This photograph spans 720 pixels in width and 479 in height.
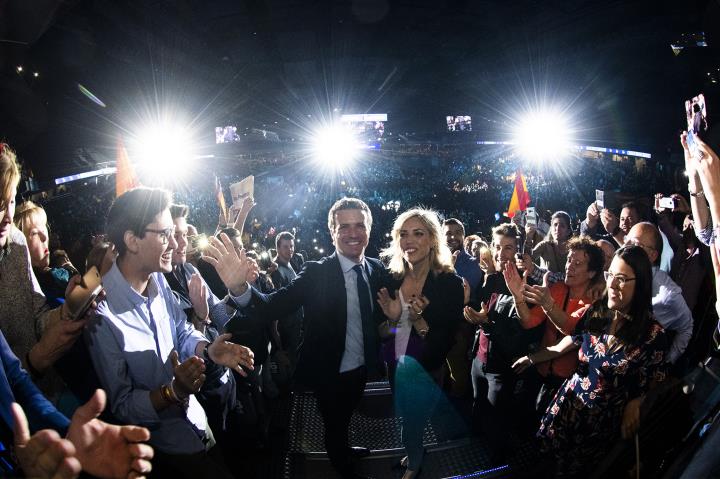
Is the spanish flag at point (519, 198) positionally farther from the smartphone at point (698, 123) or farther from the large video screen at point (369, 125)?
the large video screen at point (369, 125)

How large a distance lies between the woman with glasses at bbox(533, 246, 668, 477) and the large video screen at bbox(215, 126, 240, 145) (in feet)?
69.7

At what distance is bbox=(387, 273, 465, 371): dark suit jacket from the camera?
2.90 m

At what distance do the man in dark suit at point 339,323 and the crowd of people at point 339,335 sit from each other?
10 millimetres

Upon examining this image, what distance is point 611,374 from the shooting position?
7.27 feet

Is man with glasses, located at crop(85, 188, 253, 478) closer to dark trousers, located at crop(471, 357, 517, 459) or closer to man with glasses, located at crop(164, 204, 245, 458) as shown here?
man with glasses, located at crop(164, 204, 245, 458)

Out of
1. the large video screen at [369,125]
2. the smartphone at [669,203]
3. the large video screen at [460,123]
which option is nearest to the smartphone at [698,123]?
the smartphone at [669,203]

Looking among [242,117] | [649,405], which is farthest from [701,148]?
[242,117]

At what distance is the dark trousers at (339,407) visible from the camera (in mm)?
2844

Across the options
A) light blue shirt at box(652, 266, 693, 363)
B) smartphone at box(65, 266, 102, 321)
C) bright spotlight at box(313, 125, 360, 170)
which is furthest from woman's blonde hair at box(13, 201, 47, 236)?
bright spotlight at box(313, 125, 360, 170)

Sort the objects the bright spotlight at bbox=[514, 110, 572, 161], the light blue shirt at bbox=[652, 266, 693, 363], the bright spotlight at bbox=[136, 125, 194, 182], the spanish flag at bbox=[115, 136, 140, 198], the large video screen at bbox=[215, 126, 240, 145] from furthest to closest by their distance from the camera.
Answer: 1. the large video screen at bbox=[215, 126, 240, 145]
2. the bright spotlight at bbox=[514, 110, 572, 161]
3. the bright spotlight at bbox=[136, 125, 194, 182]
4. the spanish flag at bbox=[115, 136, 140, 198]
5. the light blue shirt at bbox=[652, 266, 693, 363]

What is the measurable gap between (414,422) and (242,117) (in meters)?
21.6

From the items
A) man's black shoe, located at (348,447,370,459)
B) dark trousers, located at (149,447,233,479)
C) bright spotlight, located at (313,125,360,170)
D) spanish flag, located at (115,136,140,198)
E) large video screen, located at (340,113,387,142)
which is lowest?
man's black shoe, located at (348,447,370,459)

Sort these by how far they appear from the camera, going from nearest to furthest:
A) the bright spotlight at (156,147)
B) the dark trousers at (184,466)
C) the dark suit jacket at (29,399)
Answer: the dark suit jacket at (29,399), the dark trousers at (184,466), the bright spotlight at (156,147)

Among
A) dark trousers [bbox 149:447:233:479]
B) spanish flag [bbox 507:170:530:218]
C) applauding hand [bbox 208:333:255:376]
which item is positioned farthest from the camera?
spanish flag [bbox 507:170:530:218]
